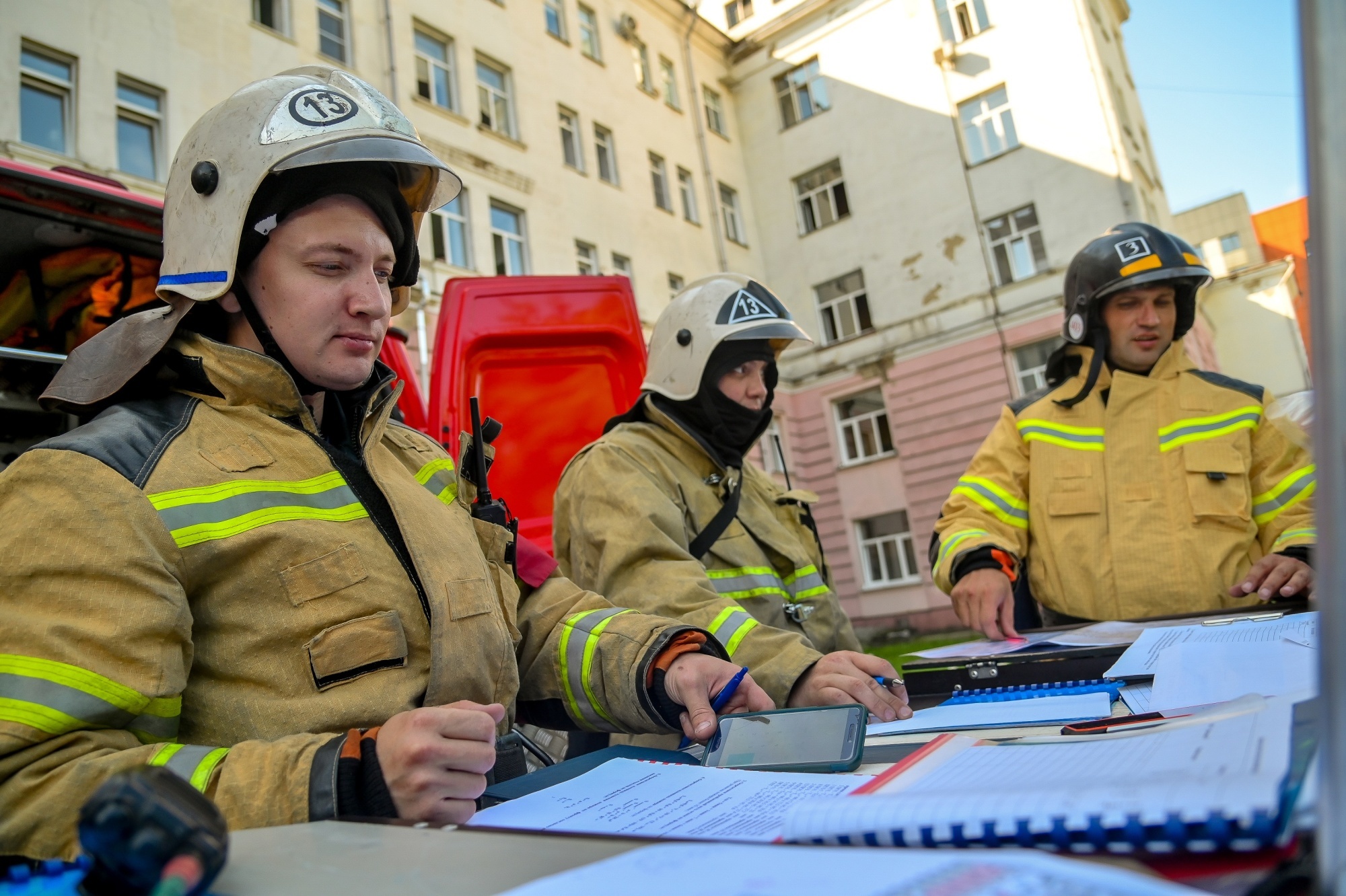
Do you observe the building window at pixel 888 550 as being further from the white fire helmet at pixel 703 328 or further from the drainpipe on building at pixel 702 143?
the white fire helmet at pixel 703 328

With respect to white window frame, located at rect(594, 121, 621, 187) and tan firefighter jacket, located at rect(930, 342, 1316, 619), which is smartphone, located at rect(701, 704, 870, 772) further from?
white window frame, located at rect(594, 121, 621, 187)

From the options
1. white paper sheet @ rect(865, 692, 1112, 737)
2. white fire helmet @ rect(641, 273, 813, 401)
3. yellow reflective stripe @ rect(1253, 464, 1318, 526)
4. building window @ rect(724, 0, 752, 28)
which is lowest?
white paper sheet @ rect(865, 692, 1112, 737)

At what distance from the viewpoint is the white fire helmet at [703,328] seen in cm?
318

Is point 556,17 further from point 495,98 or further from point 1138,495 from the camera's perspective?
point 1138,495

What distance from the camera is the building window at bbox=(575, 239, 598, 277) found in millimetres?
16266

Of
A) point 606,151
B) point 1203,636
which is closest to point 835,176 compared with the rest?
point 606,151

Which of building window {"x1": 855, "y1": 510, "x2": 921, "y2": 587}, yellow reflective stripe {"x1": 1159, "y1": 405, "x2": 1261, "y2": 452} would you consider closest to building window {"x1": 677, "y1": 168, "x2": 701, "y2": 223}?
building window {"x1": 855, "y1": 510, "x2": 921, "y2": 587}

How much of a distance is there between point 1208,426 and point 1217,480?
216mm

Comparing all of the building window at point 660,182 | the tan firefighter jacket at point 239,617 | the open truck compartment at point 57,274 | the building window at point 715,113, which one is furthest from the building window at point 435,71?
the tan firefighter jacket at point 239,617

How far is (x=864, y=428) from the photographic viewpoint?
744 inches

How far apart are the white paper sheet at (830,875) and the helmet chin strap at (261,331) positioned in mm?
1276

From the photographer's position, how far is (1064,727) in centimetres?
120

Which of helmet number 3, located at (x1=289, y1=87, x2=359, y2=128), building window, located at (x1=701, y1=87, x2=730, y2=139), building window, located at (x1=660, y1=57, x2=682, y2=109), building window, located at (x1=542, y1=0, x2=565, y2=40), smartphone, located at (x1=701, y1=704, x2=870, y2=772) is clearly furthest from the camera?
building window, located at (x1=701, y1=87, x2=730, y2=139)

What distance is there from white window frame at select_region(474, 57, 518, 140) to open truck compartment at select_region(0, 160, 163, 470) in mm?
12420
